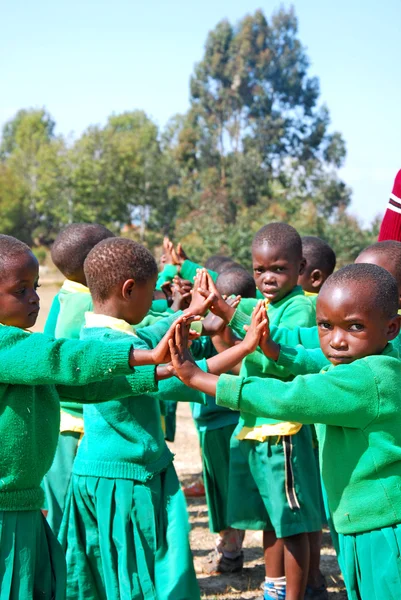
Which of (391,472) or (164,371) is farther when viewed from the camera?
(164,371)

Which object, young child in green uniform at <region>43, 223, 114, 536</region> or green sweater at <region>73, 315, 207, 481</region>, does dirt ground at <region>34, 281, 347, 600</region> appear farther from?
green sweater at <region>73, 315, 207, 481</region>

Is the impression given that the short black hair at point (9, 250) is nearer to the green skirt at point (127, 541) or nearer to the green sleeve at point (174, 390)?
the green sleeve at point (174, 390)

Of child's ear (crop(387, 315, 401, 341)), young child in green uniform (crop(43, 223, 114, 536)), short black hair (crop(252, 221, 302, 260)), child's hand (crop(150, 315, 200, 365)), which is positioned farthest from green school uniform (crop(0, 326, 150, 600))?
short black hair (crop(252, 221, 302, 260))

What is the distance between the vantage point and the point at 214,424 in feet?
15.1

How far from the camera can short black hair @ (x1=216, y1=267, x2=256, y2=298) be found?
4621 mm

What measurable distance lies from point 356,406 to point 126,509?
1.08 m

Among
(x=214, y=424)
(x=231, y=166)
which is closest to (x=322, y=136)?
(x=231, y=166)

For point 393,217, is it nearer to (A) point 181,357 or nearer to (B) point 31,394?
(A) point 181,357

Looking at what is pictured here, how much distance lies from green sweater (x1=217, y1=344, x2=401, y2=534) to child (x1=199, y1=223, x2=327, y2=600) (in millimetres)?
1052

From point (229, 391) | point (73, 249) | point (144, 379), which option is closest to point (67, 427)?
point (73, 249)

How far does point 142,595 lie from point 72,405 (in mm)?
1263

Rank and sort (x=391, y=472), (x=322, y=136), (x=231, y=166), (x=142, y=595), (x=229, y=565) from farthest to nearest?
(x=322, y=136) < (x=231, y=166) < (x=229, y=565) < (x=142, y=595) < (x=391, y=472)

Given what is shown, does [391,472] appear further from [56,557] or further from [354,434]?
[56,557]

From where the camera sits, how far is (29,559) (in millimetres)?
2502
